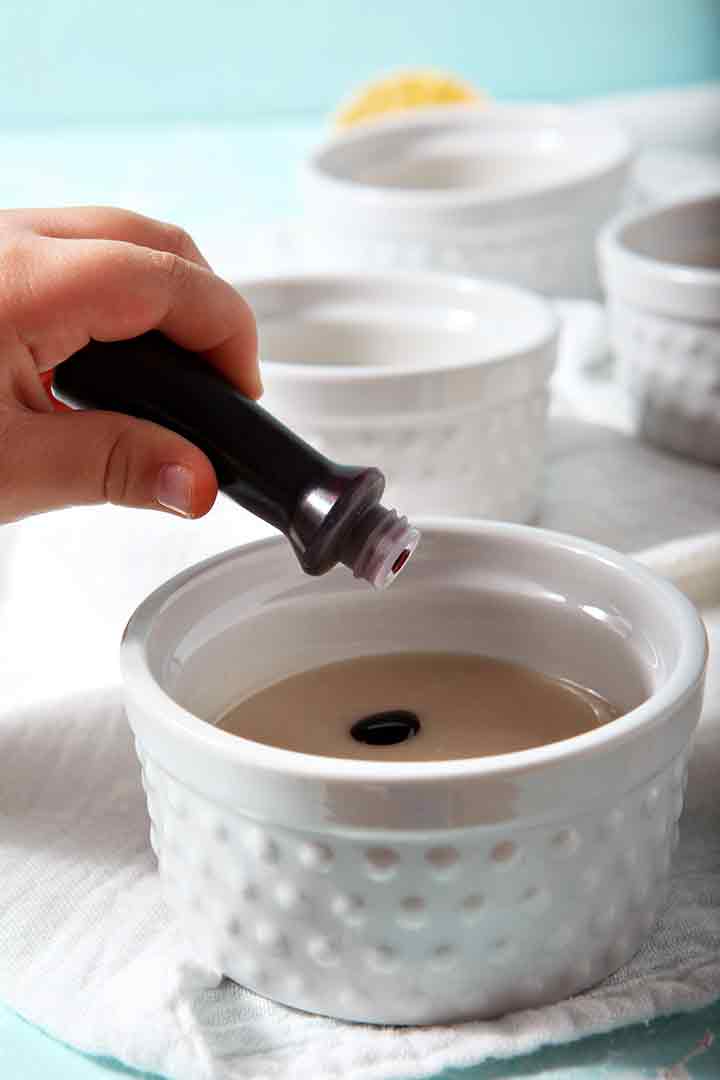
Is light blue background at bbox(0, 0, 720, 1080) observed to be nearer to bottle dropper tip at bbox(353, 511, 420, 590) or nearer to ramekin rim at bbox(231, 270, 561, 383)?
ramekin rim at bbox(231, 270, 561, 383)

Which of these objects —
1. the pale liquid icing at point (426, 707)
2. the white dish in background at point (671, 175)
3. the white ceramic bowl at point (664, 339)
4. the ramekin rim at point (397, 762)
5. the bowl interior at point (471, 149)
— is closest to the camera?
the ramekin rim at point (397, 762)

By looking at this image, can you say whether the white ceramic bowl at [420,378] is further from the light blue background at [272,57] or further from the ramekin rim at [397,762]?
the light blue background at [272,57]

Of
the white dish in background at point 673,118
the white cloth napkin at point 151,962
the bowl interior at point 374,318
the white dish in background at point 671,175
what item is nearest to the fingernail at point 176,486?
the white cloth napkin at point 151,962

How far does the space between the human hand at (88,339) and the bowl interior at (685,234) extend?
0.45m

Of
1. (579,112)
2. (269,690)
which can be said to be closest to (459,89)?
(579,112)

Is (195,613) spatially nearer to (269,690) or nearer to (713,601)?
(269,690)

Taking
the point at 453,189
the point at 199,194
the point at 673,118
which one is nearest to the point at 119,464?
the point at 453,189

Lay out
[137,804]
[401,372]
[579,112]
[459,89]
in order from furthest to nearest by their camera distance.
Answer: [459,89] → [579,112] → [401,372] → [137,804]

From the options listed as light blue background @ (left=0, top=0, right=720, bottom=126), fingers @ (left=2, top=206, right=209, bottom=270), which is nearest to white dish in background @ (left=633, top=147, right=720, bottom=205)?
fingers @ (left=2, top=206, right=209, bottom=270)

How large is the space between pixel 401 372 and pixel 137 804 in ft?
0.78

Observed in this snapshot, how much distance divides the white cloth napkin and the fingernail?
13 cm

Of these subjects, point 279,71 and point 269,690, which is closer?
point 269,690

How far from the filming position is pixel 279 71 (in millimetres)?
2275

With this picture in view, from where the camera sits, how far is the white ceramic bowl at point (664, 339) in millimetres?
800
